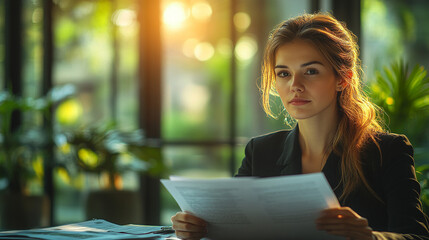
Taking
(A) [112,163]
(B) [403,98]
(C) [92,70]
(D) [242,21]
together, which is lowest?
(A) [112,163]

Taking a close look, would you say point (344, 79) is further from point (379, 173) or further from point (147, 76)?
point (147, 76)

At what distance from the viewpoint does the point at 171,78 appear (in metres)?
4.20

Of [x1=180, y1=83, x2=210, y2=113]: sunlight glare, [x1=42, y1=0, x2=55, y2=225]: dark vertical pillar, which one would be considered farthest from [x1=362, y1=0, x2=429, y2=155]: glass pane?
[x1=42, y1=0, x2=55, y2=225]: dark vertical pillar

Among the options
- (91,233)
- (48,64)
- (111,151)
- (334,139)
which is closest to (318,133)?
(334,139)

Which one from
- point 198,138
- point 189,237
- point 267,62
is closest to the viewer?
point 189,237

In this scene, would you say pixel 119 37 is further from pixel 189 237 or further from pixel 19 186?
pixel 189 237

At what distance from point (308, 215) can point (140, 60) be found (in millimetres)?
3286

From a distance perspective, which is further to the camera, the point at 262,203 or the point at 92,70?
the point at 92,70

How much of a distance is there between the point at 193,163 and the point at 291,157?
2570 millimetres

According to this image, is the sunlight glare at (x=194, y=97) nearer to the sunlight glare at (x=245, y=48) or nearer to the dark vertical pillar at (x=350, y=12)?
the sunlight glare at (x=245, y=48)

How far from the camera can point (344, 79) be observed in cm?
162

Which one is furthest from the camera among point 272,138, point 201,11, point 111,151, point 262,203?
point 201,11

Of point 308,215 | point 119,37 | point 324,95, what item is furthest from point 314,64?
point 119,37

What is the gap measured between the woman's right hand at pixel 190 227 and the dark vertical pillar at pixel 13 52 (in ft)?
11.4
